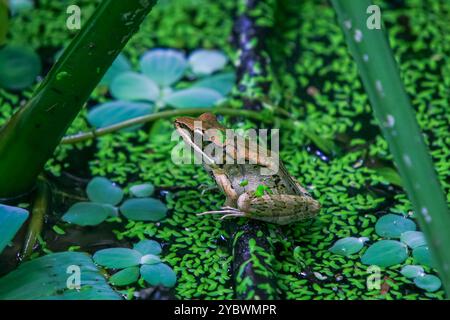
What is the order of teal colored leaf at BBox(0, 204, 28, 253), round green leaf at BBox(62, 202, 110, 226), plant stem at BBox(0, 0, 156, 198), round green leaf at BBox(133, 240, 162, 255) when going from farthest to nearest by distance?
round green leaf at BBox(62, 202, 110, 226) → round green leaf at BBox(133, 240, 162, 255) → teal colored leaf at BBox(0, 204, 28, 253) → plant stem at BBox(0, 0, 156, 198)

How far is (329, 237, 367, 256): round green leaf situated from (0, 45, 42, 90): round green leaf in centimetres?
193

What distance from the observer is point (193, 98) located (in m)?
3.48

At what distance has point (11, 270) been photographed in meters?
2.53

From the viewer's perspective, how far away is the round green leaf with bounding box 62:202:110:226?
9.16 feet

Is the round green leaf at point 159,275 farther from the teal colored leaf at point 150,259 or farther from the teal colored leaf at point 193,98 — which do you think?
the teal colored leaf at point 193,98

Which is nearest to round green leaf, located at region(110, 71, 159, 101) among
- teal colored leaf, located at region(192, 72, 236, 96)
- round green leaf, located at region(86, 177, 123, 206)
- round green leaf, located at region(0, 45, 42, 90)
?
teal colored leaf, located at region(192, 72, 236, 96)

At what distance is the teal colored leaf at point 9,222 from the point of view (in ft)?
7.82

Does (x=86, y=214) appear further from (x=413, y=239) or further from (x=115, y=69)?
(x=413, y=239)

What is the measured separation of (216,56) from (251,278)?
190 centimetres

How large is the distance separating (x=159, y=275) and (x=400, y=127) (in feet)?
3.97

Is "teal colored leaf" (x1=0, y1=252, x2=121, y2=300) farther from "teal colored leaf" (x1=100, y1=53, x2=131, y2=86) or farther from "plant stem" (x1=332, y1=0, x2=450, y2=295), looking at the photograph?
"teal colored leaf" (x1=100, y1=53, x2=131, y2=86)

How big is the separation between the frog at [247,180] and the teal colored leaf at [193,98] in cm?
71

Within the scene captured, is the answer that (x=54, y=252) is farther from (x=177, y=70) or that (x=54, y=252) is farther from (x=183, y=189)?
(x=177, y=70)

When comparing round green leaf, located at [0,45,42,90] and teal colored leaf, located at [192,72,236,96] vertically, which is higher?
round green leaf, located at [0,45,42,90]
